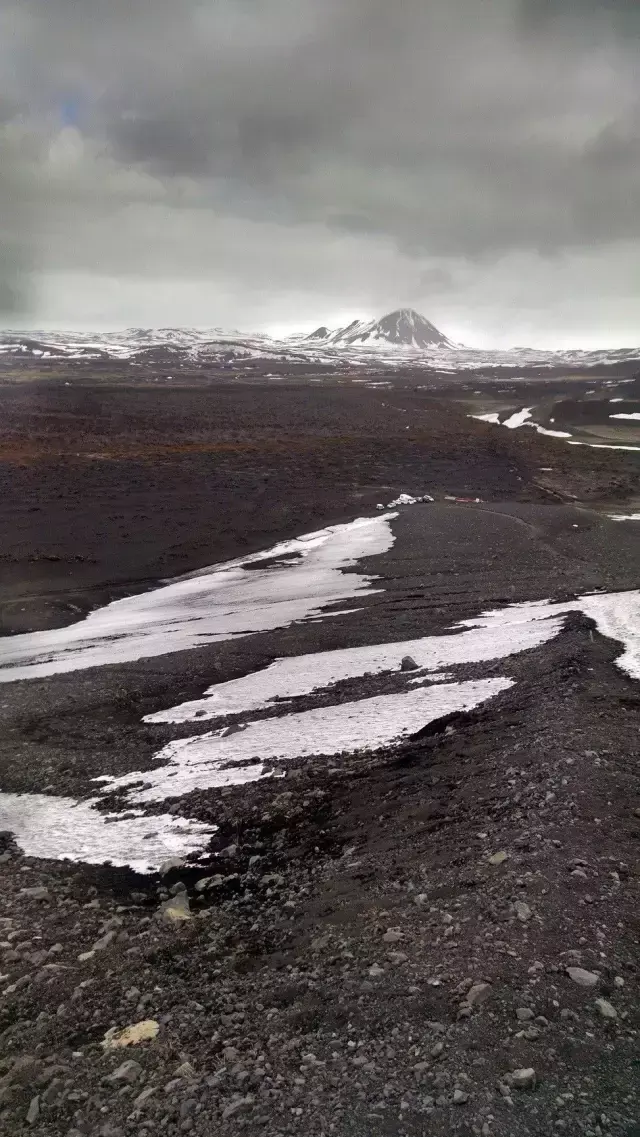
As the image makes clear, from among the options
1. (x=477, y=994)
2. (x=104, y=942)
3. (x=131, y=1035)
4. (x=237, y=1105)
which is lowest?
(x=104, y=942)

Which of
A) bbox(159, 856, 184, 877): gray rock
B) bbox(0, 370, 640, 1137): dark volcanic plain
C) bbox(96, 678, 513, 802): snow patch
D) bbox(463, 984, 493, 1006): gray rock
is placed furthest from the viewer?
bbox(96, 678, 513, 802): snow patch

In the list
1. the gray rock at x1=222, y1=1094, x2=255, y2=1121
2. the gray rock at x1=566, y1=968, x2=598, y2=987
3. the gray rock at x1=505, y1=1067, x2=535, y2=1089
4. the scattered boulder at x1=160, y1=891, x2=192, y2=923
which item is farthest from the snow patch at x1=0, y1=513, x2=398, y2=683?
the gray rock at x1=505, y1=1067, x2=535, y2=1089

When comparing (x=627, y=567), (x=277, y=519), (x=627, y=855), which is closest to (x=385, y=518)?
(x=277, y=519)

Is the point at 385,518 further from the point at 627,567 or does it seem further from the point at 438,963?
the point at 438,963

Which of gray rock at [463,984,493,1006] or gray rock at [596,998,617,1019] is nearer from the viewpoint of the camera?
gray rock at [596,998,617,1019]

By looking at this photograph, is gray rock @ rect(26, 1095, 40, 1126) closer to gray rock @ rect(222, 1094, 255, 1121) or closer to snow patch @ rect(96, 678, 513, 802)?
gray rock @ rect(222, 1094, 255, 1121)

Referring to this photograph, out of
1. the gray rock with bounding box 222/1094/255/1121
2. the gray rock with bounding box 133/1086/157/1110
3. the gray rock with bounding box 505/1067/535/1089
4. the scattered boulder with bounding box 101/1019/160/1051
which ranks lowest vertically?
the scattered boulder with bounding box 101/1019/160/1051

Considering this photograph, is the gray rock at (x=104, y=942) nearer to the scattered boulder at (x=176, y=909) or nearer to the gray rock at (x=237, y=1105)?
the scattered boulder at (x=176, y=909)

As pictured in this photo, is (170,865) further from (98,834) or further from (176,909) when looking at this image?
(98,834)

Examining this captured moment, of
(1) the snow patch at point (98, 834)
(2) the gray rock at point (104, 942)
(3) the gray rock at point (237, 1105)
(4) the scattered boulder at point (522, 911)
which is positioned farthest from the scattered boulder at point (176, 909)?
(4) the scattered boulder at point (522, 911)

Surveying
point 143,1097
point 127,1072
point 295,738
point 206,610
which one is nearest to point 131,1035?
point 127,1072
